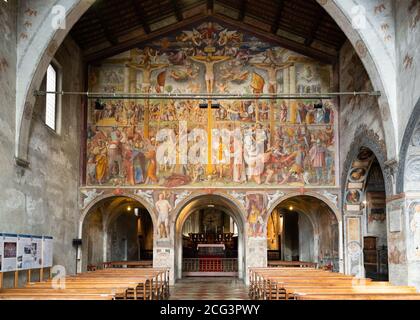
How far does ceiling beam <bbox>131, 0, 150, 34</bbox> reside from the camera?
22.6 meters

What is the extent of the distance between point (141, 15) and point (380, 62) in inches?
442

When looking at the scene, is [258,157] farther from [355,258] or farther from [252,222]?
[355,258]

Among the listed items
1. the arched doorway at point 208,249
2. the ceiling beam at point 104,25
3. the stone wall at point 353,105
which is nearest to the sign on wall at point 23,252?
the arched doorway at point 208,249

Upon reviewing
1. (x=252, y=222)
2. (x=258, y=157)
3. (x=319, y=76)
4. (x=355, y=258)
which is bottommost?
(x=355, y=258)

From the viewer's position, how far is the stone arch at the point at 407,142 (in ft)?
50.5

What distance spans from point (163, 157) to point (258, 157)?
439cm

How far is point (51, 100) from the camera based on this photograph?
2148 cm

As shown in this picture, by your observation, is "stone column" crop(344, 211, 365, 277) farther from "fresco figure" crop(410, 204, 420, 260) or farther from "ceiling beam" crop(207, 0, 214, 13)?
"ceiling beam" crop(207, 0, 214, 13)

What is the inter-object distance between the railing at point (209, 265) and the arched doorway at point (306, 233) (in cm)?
420

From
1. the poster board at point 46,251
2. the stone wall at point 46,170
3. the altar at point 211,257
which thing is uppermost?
the stone wall at point 46,170

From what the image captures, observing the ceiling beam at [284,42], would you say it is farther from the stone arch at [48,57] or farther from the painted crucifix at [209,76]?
the stone arch at [48,57]

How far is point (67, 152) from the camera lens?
2294 centimetres
